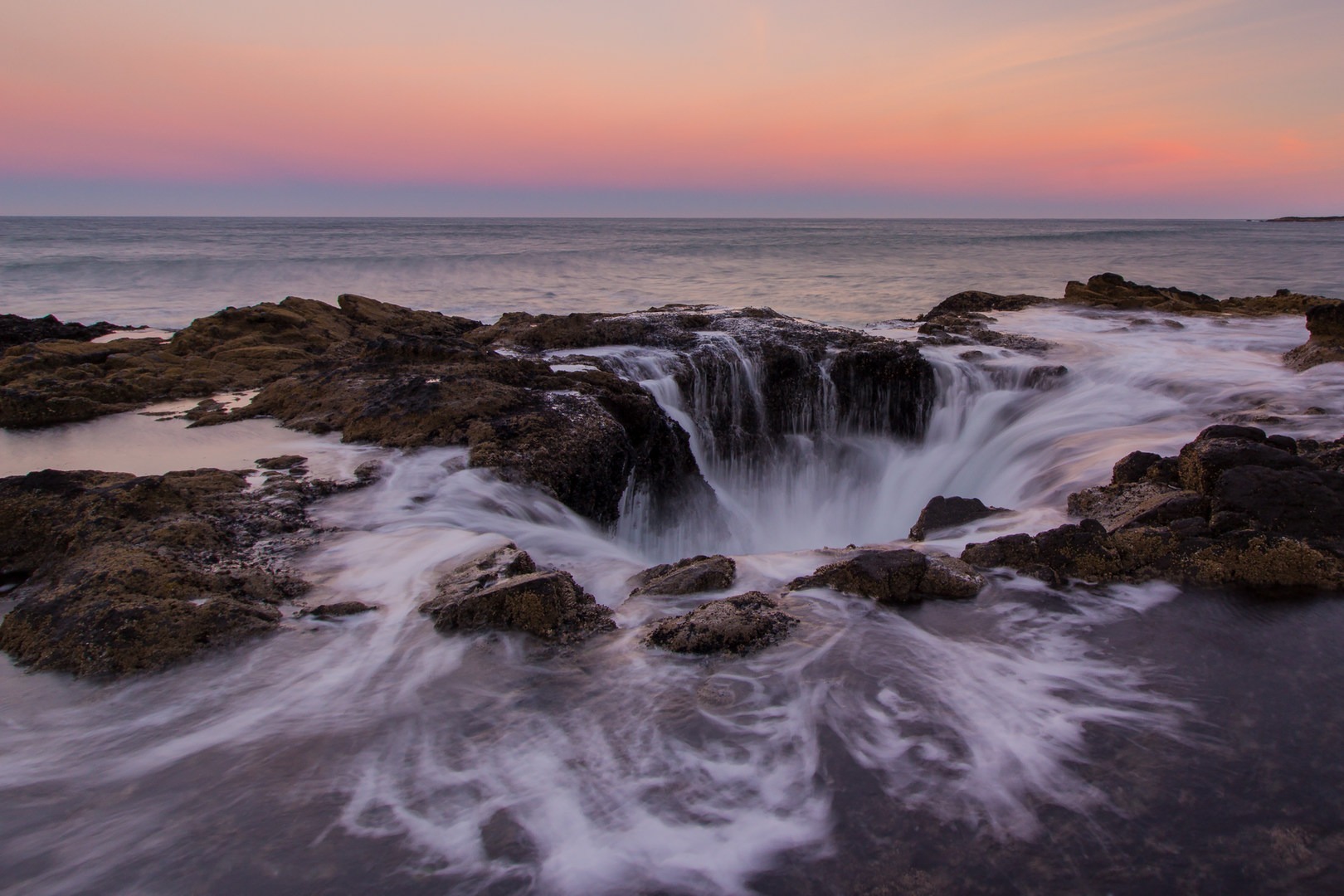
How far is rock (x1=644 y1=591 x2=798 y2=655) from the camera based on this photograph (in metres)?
3.56

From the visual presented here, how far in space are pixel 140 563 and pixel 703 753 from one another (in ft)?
9.88

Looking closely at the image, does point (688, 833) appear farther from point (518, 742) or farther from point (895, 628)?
point (895, 628)

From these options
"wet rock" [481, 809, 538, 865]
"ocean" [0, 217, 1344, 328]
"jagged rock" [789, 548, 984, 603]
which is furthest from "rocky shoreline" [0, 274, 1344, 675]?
"ocean" [0, 217, 1344, 328]

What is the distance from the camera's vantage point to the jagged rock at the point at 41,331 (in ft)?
38.0

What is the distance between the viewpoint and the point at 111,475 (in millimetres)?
4840

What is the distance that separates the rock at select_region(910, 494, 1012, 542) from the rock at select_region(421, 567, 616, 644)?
303 centimetres

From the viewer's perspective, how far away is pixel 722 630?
361 centimetres

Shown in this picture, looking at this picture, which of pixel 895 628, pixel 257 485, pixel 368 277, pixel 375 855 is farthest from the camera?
pixel 368 277

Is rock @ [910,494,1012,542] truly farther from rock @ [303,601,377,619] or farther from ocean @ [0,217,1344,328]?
ocean @ [0,217,1344,328]

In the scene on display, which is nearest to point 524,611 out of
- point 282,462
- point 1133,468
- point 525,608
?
point 525,608

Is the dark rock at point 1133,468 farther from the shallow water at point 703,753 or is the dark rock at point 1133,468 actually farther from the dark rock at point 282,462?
the dark rock at point 282,462

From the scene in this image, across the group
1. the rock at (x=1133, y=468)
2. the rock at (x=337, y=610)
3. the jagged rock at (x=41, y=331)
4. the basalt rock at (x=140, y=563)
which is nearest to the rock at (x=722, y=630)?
the rock at (x=337, y=610)

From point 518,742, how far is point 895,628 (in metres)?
2.00

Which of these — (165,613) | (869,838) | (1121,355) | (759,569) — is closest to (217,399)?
(165,613)
